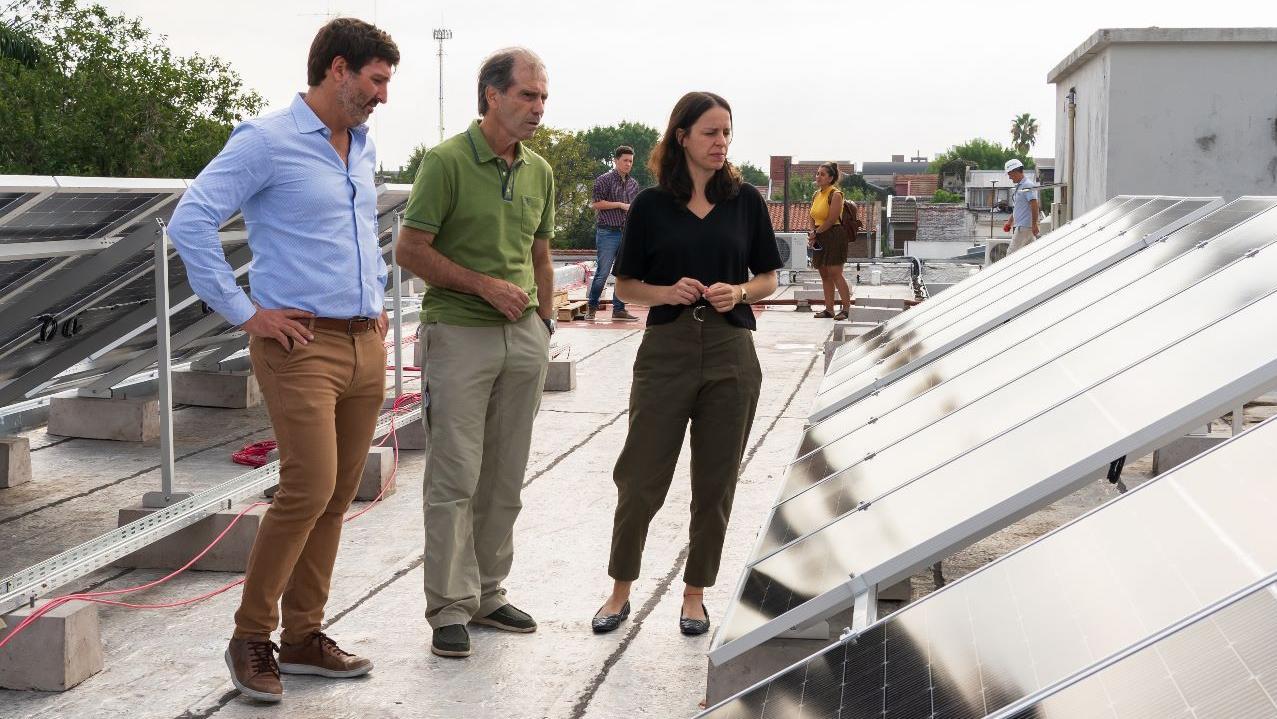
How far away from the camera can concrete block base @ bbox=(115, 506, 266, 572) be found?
5.80 meters

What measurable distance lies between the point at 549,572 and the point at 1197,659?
4.08 metres

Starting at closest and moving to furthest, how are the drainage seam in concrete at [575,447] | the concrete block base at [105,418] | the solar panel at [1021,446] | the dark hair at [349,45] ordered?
1. the solar panel at [1021,446]
2. the dark hair at [349,45]
3. the drainage seam in concrete at [575,447]
4. the concrete block base at [105,418]

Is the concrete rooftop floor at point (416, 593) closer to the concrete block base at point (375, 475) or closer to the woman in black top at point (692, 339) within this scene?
the concrete block base at point (375, 475)

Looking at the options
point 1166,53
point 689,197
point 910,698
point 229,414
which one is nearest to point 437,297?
point 689,197

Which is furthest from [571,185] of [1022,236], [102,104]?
[1022,236]

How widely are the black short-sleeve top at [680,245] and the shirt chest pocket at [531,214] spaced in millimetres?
330

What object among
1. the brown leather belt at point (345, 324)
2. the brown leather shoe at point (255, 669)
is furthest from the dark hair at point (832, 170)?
the brown leather shoe at point (255, 669)

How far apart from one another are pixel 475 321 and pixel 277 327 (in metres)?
0.83

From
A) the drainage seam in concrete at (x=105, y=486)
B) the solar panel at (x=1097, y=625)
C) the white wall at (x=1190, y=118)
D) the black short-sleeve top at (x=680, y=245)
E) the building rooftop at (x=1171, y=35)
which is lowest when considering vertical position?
the drainage seam in concrete at (x=105, y=486)

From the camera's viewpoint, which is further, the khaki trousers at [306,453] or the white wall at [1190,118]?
the white wall at [1190,118]

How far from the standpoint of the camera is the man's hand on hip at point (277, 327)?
420 cm

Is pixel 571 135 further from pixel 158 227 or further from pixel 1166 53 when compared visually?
pixel 158 227

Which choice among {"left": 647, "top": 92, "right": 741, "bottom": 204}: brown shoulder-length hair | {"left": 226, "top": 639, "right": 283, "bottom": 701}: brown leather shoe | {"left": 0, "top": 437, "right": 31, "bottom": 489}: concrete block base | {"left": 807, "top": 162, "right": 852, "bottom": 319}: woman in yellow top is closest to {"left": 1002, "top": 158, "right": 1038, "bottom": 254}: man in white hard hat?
{"left": 807, "top": 162, "right": 852, "bottom": 319}: woman in yellow top

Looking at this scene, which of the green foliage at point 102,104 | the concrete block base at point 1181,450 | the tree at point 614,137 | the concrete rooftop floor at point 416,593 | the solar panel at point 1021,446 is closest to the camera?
the solar panel at point 1021,446
